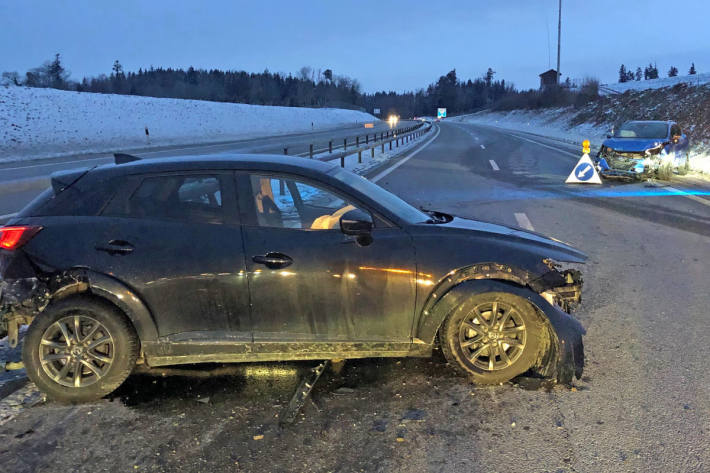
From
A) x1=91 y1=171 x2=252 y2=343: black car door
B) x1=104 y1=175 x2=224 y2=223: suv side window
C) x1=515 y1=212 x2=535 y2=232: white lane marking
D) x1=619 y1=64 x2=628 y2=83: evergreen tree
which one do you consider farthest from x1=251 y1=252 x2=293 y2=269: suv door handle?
x1=619 y1=64 x2=628 y2=83: evergreen tree

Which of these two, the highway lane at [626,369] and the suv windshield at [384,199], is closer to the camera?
the highway lane at [626,369]

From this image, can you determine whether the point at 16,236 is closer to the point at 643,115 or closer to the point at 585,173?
the point at 585,173

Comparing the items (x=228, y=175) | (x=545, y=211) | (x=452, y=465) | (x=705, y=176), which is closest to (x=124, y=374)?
(x=228, y=175)

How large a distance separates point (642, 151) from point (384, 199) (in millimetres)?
12624

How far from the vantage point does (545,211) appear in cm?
1009

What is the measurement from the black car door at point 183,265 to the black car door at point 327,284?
0.12 m

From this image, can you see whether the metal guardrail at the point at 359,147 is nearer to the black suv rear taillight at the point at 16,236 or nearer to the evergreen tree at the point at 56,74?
the black suv rear taillight at the point at 16,236

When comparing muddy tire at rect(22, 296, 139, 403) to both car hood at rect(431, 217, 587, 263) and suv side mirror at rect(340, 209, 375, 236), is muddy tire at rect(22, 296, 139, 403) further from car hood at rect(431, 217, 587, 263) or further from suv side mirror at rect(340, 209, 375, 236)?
car hood at rect(431, 217, 587, 263)

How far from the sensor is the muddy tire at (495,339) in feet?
11.7

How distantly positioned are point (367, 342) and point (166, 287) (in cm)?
137

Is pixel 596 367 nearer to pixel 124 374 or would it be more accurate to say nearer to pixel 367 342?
pixel 367 342

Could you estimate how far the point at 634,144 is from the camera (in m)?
14.2

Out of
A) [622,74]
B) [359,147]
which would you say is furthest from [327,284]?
[622,74]

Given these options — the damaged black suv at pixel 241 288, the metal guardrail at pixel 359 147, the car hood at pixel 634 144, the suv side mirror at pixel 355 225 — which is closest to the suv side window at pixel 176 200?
the damaged black suv at pixel 241 288
